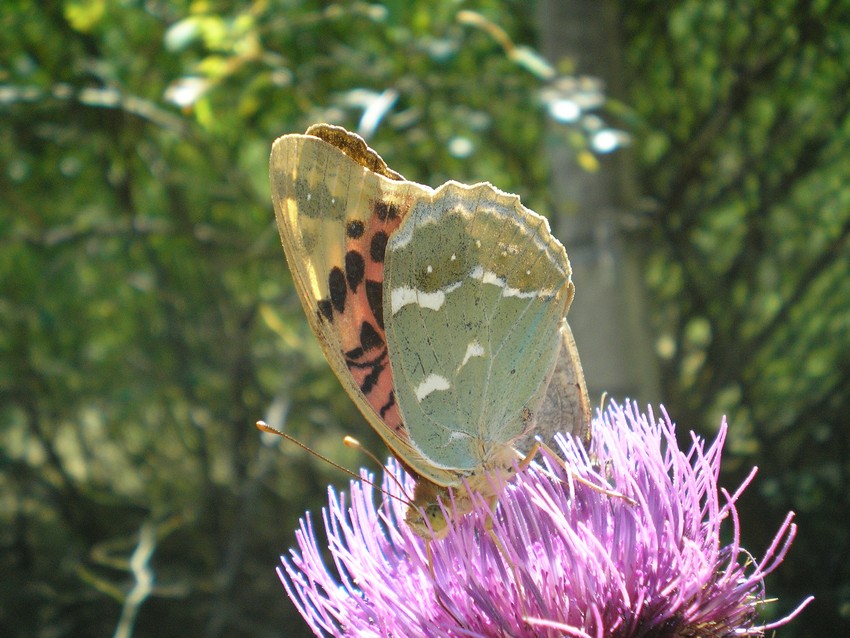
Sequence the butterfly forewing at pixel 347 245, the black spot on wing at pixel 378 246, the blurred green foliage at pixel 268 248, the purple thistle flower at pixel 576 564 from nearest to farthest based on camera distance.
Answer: the purple thistle flower at pixel 576 564 → the butterfly forewing at pixel 347 245 → the black spot on wing at pixel 378 246 → the blurred green foliage at pixel 268 248

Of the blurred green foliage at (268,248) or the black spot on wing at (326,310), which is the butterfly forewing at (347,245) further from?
the blurred green foliage at (268,248)

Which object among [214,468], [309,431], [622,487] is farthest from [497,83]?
[214,468]

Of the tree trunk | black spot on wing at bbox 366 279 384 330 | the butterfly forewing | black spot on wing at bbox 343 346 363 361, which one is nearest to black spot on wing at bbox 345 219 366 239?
the butterfly forewing

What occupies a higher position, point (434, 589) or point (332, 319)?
point (332, 319)

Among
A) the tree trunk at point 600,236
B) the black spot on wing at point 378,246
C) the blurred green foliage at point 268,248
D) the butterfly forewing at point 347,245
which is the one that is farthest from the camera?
the blurred green foliage at point 268,248

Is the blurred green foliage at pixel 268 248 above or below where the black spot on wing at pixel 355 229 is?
above

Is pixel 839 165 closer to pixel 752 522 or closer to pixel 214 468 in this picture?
pixel 752 522

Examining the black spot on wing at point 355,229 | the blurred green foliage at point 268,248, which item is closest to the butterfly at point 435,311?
the black spot on wing at point 355,229

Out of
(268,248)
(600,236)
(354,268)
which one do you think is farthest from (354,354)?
(268,248)
